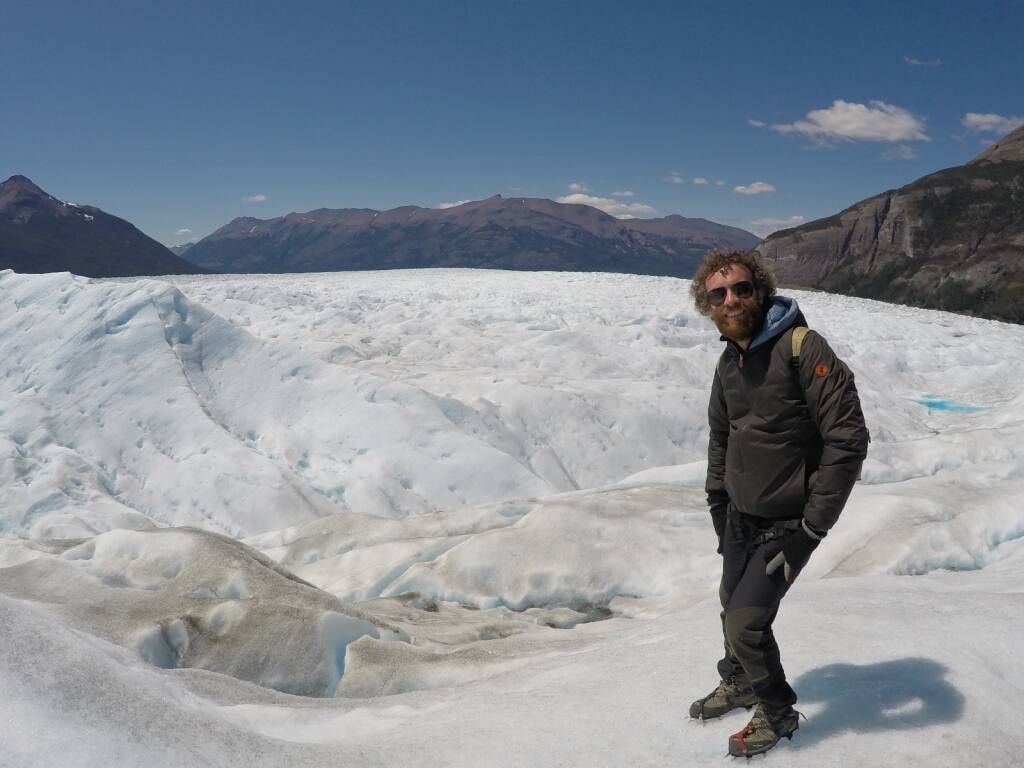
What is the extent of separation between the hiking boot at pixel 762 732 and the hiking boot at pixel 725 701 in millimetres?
258

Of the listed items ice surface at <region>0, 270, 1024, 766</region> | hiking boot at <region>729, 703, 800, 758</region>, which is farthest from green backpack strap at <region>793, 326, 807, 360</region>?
ice surface at <region>0, 270, 1024, 766</region>

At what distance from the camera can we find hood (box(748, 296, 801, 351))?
336cm

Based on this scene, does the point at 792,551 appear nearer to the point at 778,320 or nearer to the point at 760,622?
the point at 760,622

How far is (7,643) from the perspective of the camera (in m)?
3.43

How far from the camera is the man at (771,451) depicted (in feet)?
10.4

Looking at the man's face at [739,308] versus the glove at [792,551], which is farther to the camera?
the man's face at [739,308]

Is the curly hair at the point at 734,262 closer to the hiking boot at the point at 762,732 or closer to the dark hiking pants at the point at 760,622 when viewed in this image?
the dark hiking pants at the point at 760,622

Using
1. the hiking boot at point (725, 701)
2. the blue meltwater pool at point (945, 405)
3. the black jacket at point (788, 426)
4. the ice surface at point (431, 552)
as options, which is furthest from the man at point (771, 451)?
the blue meltwater pool at point (945, 405)

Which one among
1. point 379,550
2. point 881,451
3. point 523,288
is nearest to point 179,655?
point 379,550

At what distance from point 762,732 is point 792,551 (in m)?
0.97

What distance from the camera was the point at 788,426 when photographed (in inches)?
134

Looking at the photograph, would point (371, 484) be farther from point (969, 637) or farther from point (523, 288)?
point (523, 288)

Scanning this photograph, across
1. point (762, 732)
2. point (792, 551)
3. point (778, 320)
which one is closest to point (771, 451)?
point (792, 551)

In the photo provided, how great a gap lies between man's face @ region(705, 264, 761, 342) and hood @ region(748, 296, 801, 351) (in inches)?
2.5
